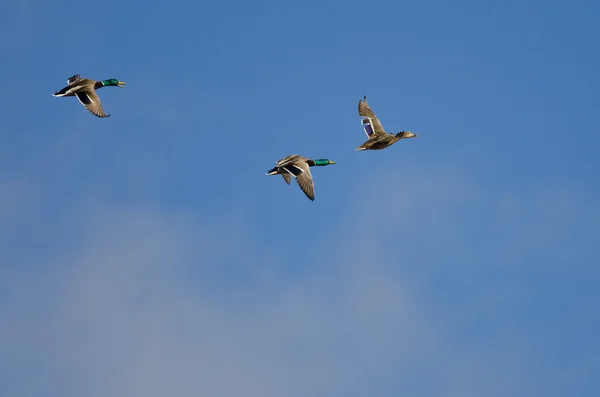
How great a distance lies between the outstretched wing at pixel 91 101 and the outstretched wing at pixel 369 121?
62.1 ft

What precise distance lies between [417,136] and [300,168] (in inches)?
499

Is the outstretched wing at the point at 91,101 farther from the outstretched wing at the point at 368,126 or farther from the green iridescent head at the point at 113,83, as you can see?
the outstretched wing at the point at 368,126

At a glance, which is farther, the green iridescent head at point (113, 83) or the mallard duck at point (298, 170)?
the green iridescent head at point (113, 83)

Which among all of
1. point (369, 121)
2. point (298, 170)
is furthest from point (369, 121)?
point (298, 170)

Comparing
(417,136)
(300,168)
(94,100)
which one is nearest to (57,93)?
(94,100)

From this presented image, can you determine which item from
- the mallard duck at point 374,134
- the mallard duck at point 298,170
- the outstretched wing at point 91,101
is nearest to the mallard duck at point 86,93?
the outstretched wing at point 91,101

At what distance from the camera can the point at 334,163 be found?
292ft

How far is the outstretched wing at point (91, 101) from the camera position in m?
87.0

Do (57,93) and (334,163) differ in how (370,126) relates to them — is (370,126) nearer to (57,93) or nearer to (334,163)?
(334,163)

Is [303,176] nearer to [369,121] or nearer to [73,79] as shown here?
[369,121]

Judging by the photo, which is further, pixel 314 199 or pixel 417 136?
pixel 417 136

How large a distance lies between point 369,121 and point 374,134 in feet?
5.07

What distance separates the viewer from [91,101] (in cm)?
8775

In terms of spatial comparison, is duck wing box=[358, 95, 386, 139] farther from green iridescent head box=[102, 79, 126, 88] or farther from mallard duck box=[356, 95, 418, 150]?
green iridescent head box=[102, 79, 126, 88]
